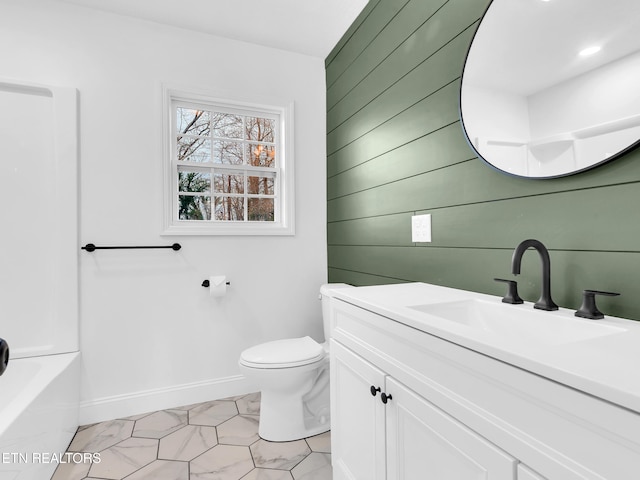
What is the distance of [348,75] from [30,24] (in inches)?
74.5

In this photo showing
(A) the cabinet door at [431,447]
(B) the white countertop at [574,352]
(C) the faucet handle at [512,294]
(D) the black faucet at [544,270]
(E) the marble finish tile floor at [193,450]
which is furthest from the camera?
(E) the marble finish tile floor at [193,450]

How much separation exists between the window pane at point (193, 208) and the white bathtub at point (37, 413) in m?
1.05

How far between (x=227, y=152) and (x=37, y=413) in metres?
1.81

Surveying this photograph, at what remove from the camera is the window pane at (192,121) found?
236cm

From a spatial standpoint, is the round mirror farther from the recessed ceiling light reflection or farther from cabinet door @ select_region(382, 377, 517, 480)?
cabinet door @ select_region(382, 377, 517, 480)

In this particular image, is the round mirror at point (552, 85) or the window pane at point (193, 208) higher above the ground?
the round mirror at point (552, 85)

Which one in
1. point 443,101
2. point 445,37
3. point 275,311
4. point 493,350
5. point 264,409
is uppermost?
point 445,37

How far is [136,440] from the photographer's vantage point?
182 centimetres

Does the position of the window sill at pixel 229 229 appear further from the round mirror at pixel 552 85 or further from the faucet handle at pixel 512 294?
the faucet handle at pixel 512 294

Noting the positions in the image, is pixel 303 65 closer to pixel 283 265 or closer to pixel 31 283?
pixel 283 265

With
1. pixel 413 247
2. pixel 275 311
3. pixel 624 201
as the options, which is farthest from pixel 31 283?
pixel 624 201

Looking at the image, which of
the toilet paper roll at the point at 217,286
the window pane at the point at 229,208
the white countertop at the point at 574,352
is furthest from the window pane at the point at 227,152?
the white countertop at the point at 574,352

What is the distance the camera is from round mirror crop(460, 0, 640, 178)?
86 cm

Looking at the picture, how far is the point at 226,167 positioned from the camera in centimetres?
244
